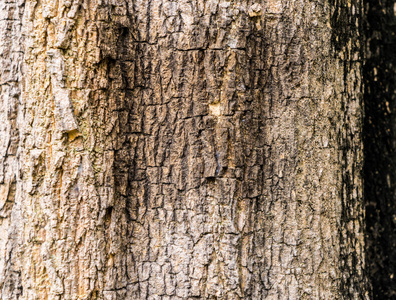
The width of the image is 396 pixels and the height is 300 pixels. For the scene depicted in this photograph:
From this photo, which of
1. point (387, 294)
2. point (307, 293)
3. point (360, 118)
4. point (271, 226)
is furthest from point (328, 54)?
point (387, 294)

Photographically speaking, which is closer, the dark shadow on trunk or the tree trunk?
the tree trunk

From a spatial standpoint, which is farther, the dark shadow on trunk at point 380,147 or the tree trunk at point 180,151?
the dark shadow on trunk at point 380,147

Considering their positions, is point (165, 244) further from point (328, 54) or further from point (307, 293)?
point (328, 54)

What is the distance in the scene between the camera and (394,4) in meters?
1.99

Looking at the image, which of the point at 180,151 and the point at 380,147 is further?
the point at 380,147

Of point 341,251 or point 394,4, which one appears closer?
point 341,251

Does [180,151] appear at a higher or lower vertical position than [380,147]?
lower

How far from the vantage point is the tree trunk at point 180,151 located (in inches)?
51.8

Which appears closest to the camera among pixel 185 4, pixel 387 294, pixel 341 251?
pixel 185 4

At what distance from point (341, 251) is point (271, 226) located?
0.31 meters

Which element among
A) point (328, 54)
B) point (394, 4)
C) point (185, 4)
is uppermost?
point (394, 4)

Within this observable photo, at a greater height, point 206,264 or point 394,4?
point 394,4

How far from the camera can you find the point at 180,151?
1376mm

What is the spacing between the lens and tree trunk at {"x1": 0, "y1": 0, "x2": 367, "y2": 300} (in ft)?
4.32
